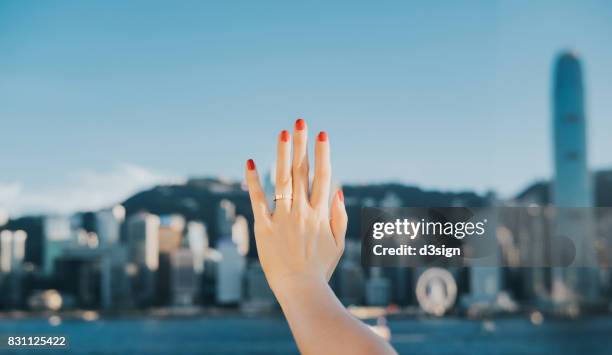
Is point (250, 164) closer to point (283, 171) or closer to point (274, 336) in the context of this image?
point (283, 171)

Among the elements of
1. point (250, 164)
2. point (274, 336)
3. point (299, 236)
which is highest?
point (250, 164)

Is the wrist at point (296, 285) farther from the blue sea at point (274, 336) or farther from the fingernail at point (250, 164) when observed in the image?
the blue sea at point (274, 336)

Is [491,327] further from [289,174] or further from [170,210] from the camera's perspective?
[289,174]

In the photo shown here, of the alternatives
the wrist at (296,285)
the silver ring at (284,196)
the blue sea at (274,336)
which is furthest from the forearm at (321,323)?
the blue sea at (274,336)

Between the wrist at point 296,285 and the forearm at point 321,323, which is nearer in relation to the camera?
the forearm at point 321,323

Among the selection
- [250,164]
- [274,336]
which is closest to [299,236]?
[250,164]

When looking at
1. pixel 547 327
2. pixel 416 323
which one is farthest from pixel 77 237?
pixel 547 327
